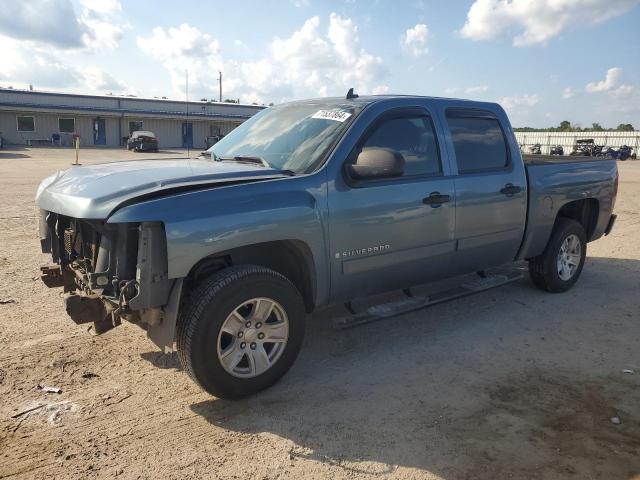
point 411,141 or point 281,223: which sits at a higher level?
point 411,141

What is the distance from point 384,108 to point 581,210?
3486mm

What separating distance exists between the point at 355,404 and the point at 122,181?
2.14 m

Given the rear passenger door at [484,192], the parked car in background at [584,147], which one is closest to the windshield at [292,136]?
the rear passenger door at [484,192]

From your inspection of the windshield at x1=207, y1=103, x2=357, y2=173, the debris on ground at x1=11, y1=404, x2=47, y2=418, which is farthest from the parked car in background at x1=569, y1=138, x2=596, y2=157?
the debris on ground at x1=11, y1=404, x2=47, y2=418

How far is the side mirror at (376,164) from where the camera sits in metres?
3.67

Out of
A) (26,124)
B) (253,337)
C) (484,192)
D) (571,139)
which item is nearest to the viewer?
(253,337)

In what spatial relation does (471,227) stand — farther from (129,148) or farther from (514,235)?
(129,148)

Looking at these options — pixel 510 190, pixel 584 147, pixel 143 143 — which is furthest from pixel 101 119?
pixel 510 190

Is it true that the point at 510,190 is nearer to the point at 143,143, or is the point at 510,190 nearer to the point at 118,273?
the point at 118,273

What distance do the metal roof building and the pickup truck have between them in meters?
36.2

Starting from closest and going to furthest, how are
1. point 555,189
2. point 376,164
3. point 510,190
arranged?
point 376,164 < point 510,190 < point 555,189

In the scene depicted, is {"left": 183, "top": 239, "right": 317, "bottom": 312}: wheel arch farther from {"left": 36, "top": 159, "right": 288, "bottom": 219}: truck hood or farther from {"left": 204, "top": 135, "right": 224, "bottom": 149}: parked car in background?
{"left": 204, "top": 135, "right": 224, "bottom": 149}: parked car in background

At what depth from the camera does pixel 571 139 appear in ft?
175

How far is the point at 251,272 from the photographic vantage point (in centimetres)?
333
